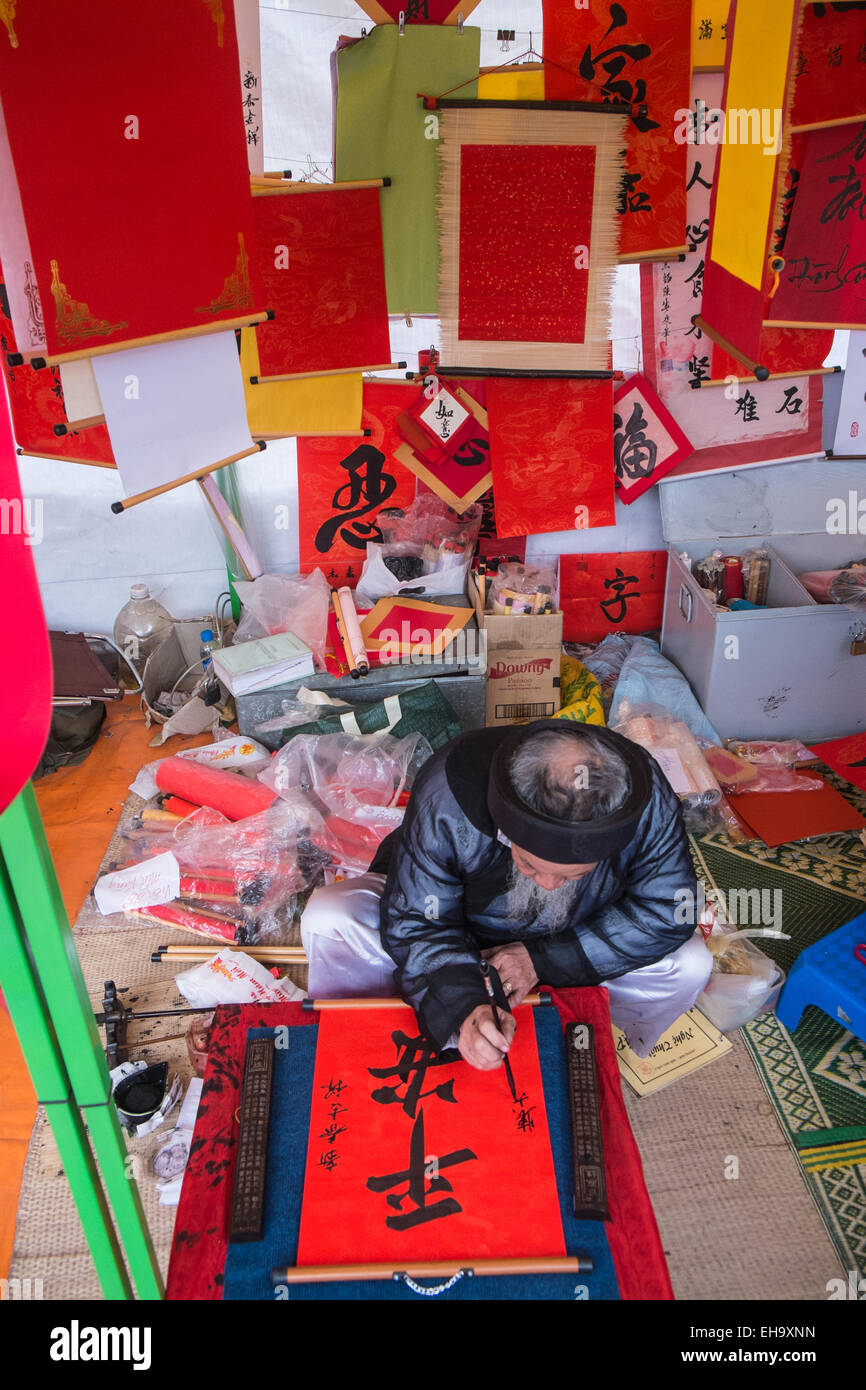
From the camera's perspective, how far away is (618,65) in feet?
10.9

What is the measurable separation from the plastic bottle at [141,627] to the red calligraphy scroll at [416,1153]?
319 cm

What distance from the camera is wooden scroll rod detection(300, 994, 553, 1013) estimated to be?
219 cm

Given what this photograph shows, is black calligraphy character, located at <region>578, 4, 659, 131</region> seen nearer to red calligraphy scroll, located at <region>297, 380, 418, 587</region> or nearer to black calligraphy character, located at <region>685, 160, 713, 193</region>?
black calligraphy character, located at <region>685, 160, 713, 193</region>

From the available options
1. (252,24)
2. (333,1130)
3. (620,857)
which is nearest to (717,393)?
(252,24)

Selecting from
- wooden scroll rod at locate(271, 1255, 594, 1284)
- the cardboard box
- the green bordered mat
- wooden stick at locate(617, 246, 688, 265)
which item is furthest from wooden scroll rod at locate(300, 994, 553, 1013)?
wooden stick at locate(617, 246, 688, 265)

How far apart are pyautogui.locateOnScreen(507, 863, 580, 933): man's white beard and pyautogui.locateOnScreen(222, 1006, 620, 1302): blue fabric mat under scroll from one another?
1.51ft

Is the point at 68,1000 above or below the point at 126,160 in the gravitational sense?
below

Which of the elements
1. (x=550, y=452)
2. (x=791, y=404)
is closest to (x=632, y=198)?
(x=550, y=452)

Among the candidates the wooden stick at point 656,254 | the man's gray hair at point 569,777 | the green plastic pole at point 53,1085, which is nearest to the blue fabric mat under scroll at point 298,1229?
the green plastic pole at point 53,1085

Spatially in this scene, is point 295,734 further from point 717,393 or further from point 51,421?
point 717,393

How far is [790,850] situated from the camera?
3.95m

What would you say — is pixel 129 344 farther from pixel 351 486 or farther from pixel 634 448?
pixel 634 448

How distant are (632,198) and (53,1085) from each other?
365 centimetres

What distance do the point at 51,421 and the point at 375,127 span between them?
71.8 inches
